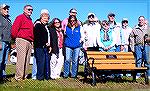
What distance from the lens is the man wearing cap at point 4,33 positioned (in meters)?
10.1

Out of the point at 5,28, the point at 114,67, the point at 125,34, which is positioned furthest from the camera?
the point at 125,34

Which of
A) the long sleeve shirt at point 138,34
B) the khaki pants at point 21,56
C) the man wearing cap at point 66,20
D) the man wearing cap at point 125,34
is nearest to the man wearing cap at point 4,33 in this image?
the khaki pants at point 21,56

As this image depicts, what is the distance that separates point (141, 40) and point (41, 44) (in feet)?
10.6

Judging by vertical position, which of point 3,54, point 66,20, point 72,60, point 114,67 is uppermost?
point 66,20

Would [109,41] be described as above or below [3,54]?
above

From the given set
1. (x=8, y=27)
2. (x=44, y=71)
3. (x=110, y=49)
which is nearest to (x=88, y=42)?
(x=110, y=49)

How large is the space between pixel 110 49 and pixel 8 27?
3.21m

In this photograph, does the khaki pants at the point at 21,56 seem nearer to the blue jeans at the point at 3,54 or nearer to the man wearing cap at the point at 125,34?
the blue jeans at the point at 3,54

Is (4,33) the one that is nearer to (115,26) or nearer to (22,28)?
(22,28)

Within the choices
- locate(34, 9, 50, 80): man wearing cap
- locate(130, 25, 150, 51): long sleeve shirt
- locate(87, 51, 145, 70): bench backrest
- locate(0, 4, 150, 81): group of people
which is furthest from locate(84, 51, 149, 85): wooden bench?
locate(34, 9, 50, 80): man wearing cap

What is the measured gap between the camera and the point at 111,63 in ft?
33.6

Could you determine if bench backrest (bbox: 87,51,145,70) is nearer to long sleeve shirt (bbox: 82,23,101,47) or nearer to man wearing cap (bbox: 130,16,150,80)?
long sleeve shirt (bbox: 82,23,101,47)

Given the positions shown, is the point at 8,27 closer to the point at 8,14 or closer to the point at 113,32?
the point at 8,14

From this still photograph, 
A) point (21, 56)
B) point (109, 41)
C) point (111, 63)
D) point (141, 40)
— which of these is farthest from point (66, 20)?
point (141, 40)
